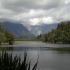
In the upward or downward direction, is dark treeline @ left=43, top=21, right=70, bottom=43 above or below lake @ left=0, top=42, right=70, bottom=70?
above

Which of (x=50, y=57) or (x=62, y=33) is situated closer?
(x=50, y=57)

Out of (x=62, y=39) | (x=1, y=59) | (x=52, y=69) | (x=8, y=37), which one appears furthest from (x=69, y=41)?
(x=1, y=59)

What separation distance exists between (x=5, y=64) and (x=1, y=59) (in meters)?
0.57

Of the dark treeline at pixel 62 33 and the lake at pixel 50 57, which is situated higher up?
the dark treeline at pixel 62 33

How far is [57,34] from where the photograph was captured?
556 feet

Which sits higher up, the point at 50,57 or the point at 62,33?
the point at 62,33

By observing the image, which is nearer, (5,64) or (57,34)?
(5,64)

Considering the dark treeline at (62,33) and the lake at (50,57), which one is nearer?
the lake at (50,57)

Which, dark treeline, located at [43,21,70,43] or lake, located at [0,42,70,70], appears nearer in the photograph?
lake, located at [0,42,70,70]

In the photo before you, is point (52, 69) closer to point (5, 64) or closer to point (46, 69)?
point (46, 69)

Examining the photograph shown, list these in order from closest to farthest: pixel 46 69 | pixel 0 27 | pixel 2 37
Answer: pixel 46 69, pixel 2 37, pixel 0 27

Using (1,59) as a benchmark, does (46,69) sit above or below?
below

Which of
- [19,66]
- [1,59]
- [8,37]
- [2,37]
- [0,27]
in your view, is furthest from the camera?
[0,27]

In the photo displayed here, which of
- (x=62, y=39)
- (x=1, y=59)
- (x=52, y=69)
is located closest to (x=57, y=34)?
(x=62, y=39)
